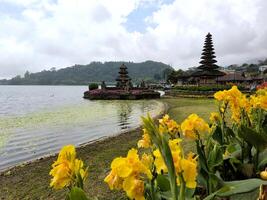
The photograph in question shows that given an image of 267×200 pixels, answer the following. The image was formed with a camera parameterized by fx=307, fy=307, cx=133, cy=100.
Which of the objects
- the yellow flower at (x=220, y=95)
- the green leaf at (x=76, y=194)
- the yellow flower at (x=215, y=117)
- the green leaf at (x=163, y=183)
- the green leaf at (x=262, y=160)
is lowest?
the green leaf at (x=262, y=160)

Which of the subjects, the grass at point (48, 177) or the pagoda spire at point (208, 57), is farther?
the pagoda spire at point (208, 57)

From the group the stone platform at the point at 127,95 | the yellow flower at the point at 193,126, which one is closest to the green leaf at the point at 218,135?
the yellow flower at the point at 193,126

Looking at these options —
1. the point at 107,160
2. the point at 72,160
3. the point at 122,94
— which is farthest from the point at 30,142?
the point at 122,94

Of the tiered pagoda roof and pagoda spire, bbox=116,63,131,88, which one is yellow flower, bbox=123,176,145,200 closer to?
the tiered pagoda roof

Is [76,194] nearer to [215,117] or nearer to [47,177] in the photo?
[215,117]

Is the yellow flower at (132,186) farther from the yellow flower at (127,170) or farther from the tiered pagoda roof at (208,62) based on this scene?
the tiered pagoda roof at (208,62)

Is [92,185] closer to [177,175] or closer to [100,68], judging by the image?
[177,175]

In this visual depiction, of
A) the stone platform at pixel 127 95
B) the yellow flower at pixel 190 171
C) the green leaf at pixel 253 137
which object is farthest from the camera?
the stone platform at pixel 127 95

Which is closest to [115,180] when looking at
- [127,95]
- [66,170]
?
[66,170]

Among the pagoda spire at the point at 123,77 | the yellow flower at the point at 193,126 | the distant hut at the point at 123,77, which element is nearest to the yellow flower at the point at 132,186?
the yellow flower at the point at 193,126

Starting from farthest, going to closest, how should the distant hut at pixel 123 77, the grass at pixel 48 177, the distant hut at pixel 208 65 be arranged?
the distant hut at pixel 123 77, the distant hut at pixel 208 65, the grass at pixel 48 177

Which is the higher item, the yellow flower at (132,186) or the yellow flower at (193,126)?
the yellow flower at (193,126)

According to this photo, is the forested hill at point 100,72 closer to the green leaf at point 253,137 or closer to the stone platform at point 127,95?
the stone platform at point 127,95

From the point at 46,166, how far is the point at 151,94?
92.8ft
